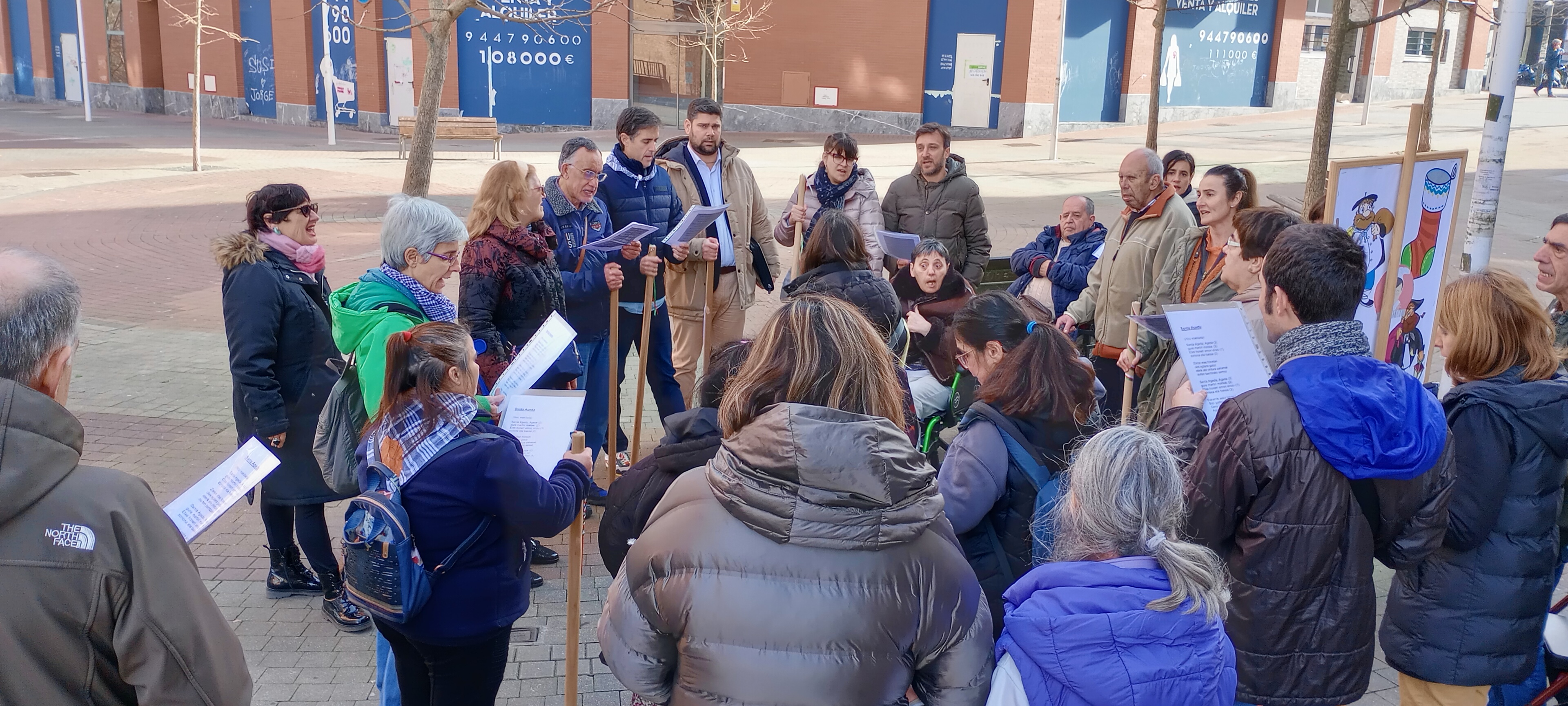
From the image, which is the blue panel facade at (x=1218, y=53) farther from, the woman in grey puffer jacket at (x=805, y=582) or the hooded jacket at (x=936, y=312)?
the woman in grey puffer jacket at (x=805, y=582)

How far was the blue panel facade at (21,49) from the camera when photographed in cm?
3906

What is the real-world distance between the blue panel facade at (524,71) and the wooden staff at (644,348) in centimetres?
2216

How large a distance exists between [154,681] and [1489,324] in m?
3.33

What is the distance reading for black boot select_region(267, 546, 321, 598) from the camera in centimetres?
468

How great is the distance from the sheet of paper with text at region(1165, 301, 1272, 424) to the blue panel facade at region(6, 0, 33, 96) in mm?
46264

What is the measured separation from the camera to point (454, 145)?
24.7 meters

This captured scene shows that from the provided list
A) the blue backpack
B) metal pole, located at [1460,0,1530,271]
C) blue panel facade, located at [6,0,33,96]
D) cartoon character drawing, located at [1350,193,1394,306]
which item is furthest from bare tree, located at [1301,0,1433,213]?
blue panel facade, located at [6,0,33,96]

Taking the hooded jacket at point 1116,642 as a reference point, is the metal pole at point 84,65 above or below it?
above

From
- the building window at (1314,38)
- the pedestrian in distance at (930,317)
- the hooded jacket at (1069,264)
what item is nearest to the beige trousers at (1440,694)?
the pedestrian in distance at (930,317)

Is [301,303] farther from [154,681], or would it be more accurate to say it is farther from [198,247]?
[198,247]

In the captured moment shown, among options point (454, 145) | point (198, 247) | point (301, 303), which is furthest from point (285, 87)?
point (301, 303)

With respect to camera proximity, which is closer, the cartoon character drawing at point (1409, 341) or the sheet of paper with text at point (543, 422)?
the sheet of paper with text at point (543, 422)

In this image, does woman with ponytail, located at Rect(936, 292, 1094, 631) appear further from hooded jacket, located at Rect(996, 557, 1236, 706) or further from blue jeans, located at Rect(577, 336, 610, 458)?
blue jeans, located at Rect(577, 336, 610, 458)

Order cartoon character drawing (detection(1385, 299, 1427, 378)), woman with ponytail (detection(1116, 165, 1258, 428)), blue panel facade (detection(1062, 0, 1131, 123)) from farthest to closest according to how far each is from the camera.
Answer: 1. blue panel facade (detection(1062, 0, 1131, 123))
2. cartoon character drawing (detection(1385, 299, 1427, 378))
3. woman with ponytail (detection(1116, 165, 1258, 428))
